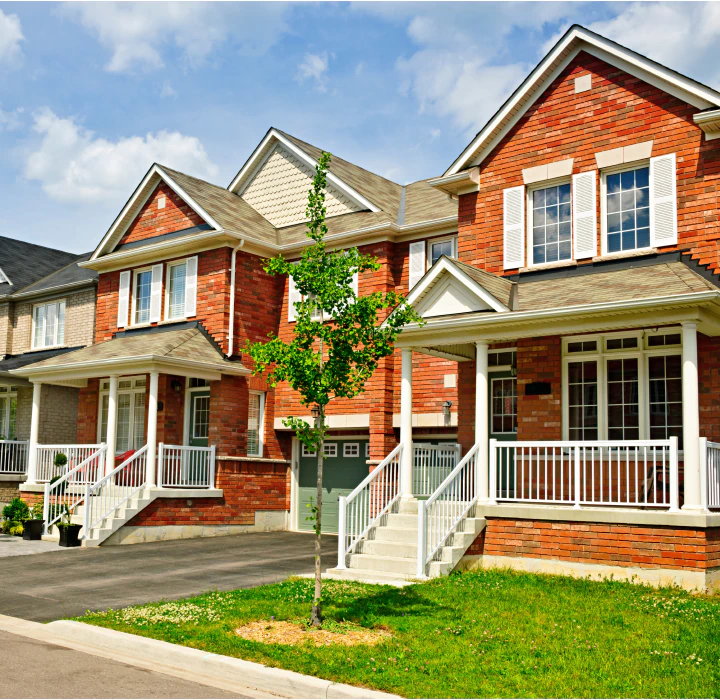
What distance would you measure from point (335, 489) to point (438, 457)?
214 inches

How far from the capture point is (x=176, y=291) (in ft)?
72.2

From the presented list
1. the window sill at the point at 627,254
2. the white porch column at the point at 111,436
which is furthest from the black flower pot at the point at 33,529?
the window sill at the point at 627,254

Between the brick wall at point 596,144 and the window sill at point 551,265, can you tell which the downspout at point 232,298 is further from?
the window sill at point 551,265

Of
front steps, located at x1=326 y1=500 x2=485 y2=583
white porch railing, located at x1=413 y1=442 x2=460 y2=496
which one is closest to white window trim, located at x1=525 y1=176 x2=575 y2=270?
white porch railing, located at x1=413 y1=442 x2=460 y2=496

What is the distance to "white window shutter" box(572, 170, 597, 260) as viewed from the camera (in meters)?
14.6

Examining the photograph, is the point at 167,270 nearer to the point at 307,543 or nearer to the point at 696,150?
the point at 307,543

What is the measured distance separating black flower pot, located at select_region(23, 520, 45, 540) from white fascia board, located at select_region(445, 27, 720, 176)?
11585 mm

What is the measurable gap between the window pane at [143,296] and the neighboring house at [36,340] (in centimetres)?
240

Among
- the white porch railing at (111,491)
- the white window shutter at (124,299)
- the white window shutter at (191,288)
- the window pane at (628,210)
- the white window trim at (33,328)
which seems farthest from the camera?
the white window trim at (33,328)

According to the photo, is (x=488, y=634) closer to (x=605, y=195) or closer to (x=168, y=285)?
(x=605, y=195)

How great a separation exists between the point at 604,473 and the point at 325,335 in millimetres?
6824

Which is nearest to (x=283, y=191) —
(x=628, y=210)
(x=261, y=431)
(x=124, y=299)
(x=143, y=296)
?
(x=143, y=296)

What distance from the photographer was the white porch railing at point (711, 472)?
1161cm

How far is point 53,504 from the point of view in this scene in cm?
1883
